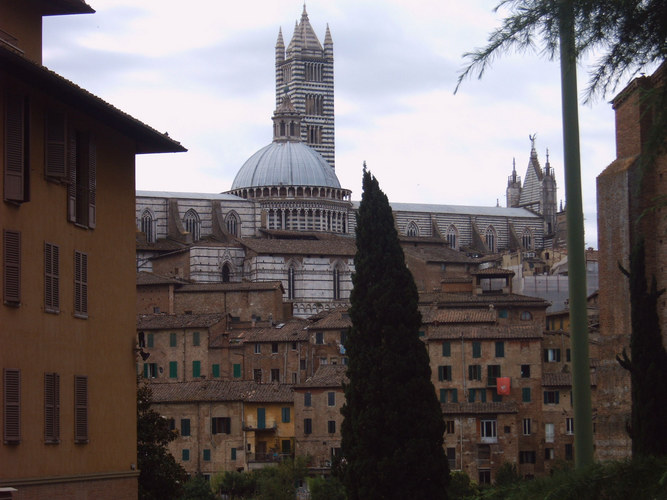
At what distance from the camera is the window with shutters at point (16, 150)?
13.0m

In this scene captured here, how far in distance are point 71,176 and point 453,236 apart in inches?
3940

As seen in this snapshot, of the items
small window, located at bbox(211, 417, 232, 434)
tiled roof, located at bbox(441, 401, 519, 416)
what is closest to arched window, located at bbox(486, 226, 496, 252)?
tiled roof, located at bbox(441, 401, 519, 416)

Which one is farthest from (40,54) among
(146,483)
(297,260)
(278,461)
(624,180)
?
(297,260)

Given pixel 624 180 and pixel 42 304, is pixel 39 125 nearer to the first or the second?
pixel 42 304

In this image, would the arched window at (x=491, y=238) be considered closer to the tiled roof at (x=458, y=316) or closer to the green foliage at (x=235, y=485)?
the tiled roof at (x=458, y=316)

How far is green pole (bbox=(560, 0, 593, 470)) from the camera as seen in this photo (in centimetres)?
1067

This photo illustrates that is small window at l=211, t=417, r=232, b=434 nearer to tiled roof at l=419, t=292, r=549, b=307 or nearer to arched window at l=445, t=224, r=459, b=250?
tiled roof at l=419, t=292, r=549, b=307

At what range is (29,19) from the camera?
50.1ft

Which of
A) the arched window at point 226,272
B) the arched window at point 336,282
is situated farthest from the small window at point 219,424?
the arched window at point 336,282

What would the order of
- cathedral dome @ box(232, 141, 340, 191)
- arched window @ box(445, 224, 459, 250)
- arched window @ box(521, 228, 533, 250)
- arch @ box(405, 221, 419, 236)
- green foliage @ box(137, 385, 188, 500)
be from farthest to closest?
arched window @ box(521, 228, 533, 250) → arched window @ box(445, 224, 459, 250) → arch @ box(405, 221, 419, 236) → cathedral dome @ box(232, 141, 340, 191) → green foliage @ box(137, 385, 188, 500)

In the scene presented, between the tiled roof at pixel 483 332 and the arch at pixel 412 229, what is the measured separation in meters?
52.8

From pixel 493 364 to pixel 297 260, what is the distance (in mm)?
32711

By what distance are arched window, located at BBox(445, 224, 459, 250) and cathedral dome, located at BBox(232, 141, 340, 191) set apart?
32.5 ft

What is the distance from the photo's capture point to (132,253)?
53.6 feet
